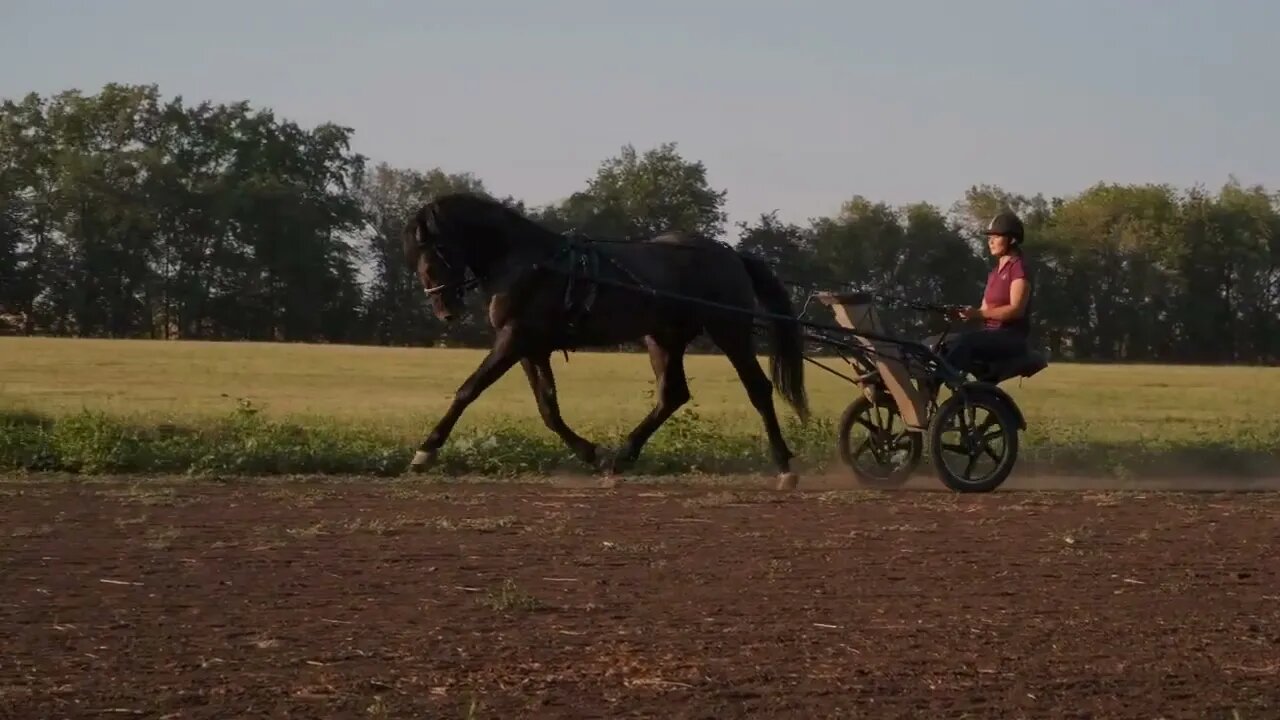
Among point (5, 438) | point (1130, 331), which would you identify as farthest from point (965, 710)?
point (1130, 331)

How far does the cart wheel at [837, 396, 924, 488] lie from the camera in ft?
36.4

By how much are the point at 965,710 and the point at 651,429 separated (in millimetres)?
7457

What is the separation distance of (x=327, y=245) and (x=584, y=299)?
3951 centimetres

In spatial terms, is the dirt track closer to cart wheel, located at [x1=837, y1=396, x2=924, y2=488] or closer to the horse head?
cart wheel, located at [x1=837, y1=396, x2=924, y2=488]

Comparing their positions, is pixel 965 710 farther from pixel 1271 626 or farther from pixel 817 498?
pixel 817 498

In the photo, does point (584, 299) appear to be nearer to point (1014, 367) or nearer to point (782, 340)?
point (782, 340)

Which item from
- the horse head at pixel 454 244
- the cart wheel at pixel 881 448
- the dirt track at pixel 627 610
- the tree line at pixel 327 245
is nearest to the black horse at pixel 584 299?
the horse head at pixel 454 244

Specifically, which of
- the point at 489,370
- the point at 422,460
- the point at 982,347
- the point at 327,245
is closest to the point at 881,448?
the point at 982,347

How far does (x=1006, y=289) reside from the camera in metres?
10.3

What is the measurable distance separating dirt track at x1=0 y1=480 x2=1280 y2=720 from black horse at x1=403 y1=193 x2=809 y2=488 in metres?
1.94

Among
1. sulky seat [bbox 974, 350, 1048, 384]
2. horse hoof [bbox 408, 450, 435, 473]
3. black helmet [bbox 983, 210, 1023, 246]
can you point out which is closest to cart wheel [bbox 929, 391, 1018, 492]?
sulky seat [bbox 974, 350, 1048, 384]

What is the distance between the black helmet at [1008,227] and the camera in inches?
403

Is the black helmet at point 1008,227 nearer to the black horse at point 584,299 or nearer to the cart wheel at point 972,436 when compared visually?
the cart wheel at point 972,436

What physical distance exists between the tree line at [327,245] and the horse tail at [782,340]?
2588 centimetres
